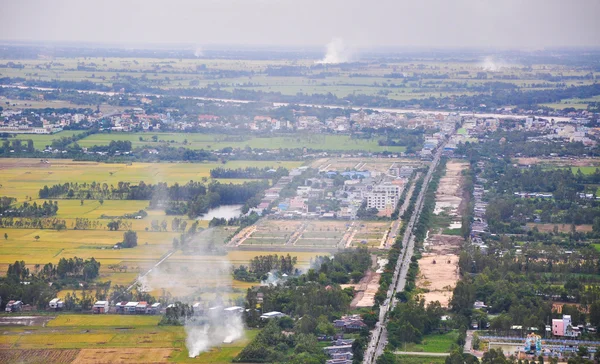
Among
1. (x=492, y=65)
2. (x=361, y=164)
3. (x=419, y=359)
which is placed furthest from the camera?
(x=492, y=65)

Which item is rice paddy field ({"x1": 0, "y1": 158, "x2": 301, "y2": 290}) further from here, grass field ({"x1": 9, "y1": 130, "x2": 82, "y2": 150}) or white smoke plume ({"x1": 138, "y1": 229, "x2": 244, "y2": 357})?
grass field ({"x1": 9, "y1": 130, "x2": 82, "y2": 150})

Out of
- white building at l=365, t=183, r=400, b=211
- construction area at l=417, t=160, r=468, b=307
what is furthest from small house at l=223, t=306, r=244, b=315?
white building at l=365, t=183, r=400, b=211

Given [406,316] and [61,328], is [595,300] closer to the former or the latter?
[406,316]

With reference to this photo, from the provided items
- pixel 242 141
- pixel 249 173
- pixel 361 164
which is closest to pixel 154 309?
pixel 249 173

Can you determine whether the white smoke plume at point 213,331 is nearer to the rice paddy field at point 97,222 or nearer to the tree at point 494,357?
the rice paddy field at point 97,222

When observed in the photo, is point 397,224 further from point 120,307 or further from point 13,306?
point 13,306

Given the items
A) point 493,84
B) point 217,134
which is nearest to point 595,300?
point 217,134
